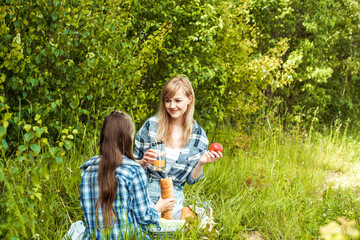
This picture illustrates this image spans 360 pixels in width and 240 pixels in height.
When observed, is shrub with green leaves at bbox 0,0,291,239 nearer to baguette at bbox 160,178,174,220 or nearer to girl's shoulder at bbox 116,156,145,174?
girl's shoulder at bbox 116,156,145,174

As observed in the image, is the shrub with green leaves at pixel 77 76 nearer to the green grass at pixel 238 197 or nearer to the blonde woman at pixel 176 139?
the green grass at pixel 238 197

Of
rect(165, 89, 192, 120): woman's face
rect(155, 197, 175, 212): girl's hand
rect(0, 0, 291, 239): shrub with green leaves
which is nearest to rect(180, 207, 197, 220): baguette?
rect(155, 197, 175, 212): girl's hand

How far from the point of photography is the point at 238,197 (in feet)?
12.1

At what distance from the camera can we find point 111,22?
3777 millimetres

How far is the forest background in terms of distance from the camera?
2.44 meters

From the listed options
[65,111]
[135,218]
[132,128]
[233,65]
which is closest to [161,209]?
[135,218]

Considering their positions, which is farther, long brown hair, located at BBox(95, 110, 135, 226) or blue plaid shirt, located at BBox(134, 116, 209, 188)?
blue plaid shirt, located at BBox(134, 116, 209, 188)

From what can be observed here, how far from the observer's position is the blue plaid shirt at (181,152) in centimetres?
321

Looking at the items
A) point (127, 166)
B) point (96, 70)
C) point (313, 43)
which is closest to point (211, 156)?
point (127, 166)

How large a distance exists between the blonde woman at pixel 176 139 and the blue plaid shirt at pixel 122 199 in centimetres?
69

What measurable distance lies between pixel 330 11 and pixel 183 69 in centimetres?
545

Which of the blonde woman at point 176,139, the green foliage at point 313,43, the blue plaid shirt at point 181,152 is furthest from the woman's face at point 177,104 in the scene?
the green foliage at point 313,43

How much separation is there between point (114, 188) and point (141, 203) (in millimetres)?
224

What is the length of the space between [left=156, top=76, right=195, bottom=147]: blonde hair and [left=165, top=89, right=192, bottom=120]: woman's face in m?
0.03
